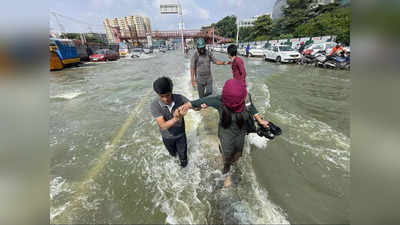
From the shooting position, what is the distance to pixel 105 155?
10.6ft

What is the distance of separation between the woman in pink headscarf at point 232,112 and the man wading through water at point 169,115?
0.25m

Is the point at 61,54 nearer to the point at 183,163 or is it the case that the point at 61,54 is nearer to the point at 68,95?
the point at 68,95

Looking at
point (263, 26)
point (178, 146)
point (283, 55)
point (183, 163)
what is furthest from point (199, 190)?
point (263, 26)

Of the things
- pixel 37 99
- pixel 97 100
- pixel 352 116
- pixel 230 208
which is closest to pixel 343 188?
pixel 230 208

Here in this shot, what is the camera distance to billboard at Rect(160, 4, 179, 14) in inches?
1341

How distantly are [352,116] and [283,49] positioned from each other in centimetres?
1838

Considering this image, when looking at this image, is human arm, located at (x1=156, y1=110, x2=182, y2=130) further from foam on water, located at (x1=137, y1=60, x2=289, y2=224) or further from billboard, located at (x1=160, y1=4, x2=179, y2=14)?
billboard, located at (x1=160, y1=4, x2=179, y2=14)

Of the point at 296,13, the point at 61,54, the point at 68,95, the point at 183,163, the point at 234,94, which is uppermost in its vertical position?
the point at 296,13

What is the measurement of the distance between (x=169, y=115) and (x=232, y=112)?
82 cm

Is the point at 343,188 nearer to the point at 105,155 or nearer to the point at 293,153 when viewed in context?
the point at 293,153

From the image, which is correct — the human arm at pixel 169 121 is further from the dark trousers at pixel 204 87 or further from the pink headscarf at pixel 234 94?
the dark trousers at pixel 204 87

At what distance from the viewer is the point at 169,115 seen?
2.19 meters

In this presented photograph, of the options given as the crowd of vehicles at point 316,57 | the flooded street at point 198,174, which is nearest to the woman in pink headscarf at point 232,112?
the flooded street at point 198,174

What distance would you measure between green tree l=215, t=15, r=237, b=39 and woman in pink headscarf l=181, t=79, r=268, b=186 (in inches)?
3547
